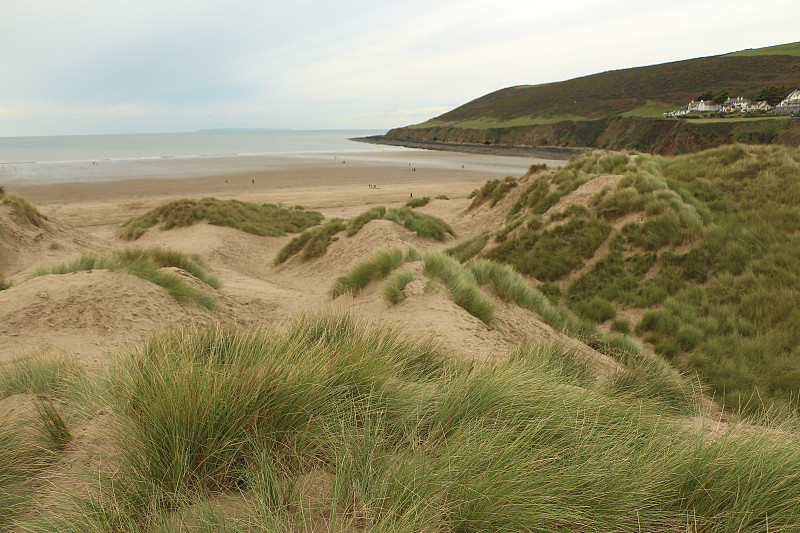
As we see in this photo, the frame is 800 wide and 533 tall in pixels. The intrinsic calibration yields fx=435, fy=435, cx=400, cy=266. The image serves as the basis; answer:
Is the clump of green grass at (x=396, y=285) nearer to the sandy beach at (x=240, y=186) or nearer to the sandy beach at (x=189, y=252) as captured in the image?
the sandy beach at (x=189, y=252)

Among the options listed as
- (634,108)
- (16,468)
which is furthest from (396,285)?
(634,108)

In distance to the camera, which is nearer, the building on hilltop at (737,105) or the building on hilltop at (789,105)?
the building on hilltop at (789,105)

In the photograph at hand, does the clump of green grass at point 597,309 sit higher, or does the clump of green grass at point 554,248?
the clump of green grass at point 554,248

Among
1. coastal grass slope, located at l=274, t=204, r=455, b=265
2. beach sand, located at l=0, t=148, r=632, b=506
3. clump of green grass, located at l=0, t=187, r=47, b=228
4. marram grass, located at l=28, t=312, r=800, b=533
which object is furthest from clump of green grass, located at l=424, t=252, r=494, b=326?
clump of green grass, located at l=0, t=187, r=47, b=228

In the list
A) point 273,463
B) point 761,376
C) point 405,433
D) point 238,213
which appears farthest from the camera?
point 238,213

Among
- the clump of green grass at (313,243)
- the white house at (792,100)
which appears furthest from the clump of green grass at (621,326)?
the white house at (792,100)

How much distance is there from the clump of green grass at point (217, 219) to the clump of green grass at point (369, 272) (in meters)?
10.7

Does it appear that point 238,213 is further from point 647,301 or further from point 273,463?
point 273,463

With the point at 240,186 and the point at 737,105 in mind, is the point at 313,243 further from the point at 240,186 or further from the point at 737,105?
the point at 737,105

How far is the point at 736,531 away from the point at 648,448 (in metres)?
0.49

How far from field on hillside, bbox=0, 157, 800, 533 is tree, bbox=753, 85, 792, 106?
78.0 m

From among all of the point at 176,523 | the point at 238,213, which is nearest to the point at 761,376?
the point at 176,523

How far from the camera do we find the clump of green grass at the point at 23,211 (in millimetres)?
13579

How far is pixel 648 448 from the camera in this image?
2.33m
